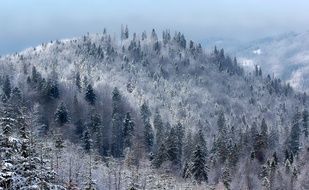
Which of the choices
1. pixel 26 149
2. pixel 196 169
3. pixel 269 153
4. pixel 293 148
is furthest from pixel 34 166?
pixel 293 148

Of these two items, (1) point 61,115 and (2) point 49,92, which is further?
(2) point 49,92

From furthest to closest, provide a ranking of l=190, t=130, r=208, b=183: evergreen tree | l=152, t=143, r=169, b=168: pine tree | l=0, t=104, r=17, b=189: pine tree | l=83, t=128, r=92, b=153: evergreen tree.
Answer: l=83, t=128, r=92, b=153: evergreen tree, l=152, t=143, r=169, b=168: pine tree, l=190, t=130, r=208, b=183: evergreen tree, l=0, t=104, r=17, b=189: pine tree

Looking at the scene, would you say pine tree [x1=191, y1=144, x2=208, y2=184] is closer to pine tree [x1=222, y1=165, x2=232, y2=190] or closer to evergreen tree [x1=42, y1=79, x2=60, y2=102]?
pine tree [x1=222, y1=165, x2=232, y2=190]

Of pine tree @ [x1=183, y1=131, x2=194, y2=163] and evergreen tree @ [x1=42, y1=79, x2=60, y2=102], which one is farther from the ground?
evergreen tree @ [x1=42, y1=79, x2=60, y2=102]

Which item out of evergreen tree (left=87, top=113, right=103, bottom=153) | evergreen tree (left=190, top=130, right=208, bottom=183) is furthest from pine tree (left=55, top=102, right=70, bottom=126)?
evergreen tree (left=190, top=130, right=208, bottom=183)

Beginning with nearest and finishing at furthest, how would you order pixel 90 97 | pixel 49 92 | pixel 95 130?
pixel 95 130 → pixel 49 92 → pixel 90 97

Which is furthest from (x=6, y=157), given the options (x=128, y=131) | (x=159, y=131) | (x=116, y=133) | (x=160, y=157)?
(x=159, y=131)

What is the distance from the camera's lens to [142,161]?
126 meters

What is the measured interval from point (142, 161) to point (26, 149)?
320 feet

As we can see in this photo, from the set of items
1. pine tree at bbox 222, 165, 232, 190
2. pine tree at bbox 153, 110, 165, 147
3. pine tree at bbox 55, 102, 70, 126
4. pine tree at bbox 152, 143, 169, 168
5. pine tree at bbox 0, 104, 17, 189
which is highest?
pine tree at bbox 0, 104, 17, 189

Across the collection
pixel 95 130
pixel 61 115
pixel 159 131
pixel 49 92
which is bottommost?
pixel 159 131

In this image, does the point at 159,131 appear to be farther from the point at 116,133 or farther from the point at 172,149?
the point at 172,149

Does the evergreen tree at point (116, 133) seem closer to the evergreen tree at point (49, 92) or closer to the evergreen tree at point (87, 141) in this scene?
the evergreen tree at point (87, 141)

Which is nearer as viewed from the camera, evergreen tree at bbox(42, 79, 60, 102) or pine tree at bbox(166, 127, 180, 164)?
pine tree at bbox(166, 127, 180, 164)
